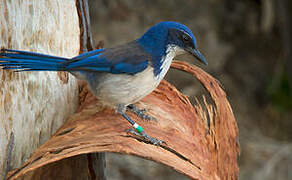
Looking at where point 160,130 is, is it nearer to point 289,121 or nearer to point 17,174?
point 17,174

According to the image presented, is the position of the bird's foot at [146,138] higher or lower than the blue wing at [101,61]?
lower

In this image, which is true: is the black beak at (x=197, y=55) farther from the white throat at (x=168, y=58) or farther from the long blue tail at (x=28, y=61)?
the long blue tail at (x=28, y=61)

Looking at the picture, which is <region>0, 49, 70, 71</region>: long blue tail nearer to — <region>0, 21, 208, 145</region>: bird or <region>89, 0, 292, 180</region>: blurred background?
<region>0, 21, 208, 145</region>: bird

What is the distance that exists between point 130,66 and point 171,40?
0.87 feet

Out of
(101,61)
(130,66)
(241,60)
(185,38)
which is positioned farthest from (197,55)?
(241,60)

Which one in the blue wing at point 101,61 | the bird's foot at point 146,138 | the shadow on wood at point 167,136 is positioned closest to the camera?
the shadow on wood at point 167,136

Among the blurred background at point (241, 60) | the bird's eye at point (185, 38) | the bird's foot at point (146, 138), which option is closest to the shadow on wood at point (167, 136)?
the bird's foot at point (146, 138)

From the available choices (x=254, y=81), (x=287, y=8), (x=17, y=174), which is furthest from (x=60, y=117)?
(x=254, y=81)

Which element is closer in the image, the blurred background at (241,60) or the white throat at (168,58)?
the white throat at (168,58)

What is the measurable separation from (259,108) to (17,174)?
3.79 meters

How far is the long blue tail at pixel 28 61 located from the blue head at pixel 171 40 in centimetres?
46

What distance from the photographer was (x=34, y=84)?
201cm

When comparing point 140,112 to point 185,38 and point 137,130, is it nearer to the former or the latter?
point 137,130

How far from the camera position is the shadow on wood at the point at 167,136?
1698 mm
